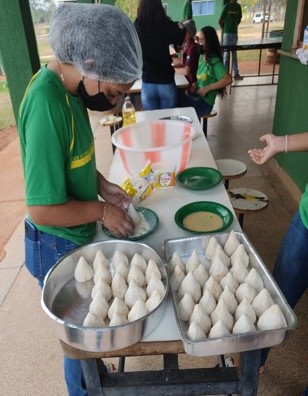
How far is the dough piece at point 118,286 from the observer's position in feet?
3.18

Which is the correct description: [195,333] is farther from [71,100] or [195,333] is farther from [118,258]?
[71,100]

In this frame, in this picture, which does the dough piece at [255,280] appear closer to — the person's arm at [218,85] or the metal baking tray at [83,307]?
the metal baking tray at [83,307]

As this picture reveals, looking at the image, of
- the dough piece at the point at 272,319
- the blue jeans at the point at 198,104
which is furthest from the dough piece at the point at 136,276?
the blue jeans at the point at 198,104

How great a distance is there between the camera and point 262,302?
87 centimetres

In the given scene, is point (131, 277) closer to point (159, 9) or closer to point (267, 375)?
point (267, 375)

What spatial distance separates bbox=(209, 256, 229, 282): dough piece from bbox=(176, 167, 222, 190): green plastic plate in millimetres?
573

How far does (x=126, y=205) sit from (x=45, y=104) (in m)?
0.54

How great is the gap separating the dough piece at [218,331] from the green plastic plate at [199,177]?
32.2 inches

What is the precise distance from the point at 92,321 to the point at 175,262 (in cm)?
32

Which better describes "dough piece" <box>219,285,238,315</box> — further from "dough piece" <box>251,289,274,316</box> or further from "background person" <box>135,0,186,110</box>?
"background person" <box>135,0,186,110</box>

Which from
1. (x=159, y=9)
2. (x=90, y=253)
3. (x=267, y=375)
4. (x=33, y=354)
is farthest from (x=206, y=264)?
(x=159, y=9)

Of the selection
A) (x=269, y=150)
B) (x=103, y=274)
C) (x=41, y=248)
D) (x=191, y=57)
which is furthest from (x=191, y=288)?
(x=191, y=57)

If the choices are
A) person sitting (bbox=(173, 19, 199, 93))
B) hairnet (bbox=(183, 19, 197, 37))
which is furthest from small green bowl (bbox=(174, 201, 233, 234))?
hairnet (bbox=(183, 19, 197, 37))

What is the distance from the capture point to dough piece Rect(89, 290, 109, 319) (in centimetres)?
89
